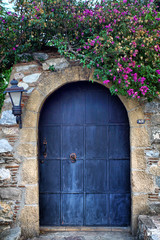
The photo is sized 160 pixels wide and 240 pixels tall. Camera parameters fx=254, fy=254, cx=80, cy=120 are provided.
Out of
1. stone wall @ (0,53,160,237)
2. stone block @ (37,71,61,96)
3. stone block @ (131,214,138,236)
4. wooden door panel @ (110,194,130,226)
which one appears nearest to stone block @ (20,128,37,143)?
stone wall @ (0,53,160,237)

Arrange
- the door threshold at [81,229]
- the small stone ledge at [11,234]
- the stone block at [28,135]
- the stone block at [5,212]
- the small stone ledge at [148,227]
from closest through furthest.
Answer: the small stone ledge at [148,227], the small stone ledge at [11,234], the stone block at [5,212], the stone block at [28,135], the door threshold at [81,229]

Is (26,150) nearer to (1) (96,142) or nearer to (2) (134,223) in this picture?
(1) (96,142)

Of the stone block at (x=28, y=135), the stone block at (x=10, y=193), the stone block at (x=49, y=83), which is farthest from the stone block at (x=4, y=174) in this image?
the stone block at (x=49, y=83)

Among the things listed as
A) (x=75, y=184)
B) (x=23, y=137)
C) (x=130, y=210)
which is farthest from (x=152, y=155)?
(x=23, y=137)

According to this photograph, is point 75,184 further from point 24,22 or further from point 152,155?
point 24,22

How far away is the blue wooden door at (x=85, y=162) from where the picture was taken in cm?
362

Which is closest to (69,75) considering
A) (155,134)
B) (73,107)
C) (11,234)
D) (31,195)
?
(73,107)

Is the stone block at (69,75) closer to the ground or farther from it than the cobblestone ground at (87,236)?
farther from it

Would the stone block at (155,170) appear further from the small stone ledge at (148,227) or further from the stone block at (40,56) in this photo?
the stone block at (40,56)

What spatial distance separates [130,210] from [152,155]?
0.89 meters

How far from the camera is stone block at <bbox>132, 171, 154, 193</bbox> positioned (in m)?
3.34

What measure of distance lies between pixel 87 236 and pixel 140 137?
4.88ft

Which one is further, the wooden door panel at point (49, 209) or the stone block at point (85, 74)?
the wooden door panel at point (49, 209)

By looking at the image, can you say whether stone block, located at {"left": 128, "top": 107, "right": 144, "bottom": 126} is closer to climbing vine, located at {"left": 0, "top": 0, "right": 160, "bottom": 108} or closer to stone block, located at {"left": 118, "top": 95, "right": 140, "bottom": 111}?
stone block, located at {"left": 118, "top": 95, "right": 140, "bottom": 111}
